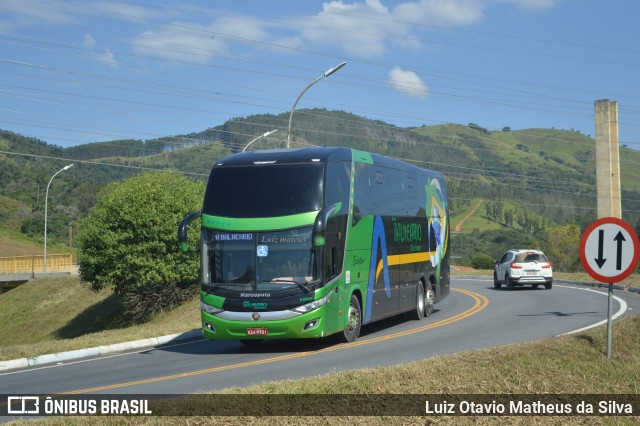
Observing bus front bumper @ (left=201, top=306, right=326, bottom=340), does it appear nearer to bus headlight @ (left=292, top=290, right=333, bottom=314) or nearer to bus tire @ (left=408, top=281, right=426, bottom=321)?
bus headlight @ (left=292, top=290, right=333, bottom=314)

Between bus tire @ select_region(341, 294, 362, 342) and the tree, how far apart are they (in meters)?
21.9

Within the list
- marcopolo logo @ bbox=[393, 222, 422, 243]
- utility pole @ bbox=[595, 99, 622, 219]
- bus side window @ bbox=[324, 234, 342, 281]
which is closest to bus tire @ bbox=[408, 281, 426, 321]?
marcopolo logo @ bbox=[393, 222, 422, 243]

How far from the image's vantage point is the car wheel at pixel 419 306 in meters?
23.8

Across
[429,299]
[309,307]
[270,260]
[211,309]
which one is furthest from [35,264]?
[309,307]

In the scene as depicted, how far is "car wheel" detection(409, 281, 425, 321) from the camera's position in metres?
23.8

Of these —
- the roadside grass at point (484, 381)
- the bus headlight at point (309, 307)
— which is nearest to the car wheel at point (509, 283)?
the bus headlight at point (309, 307)

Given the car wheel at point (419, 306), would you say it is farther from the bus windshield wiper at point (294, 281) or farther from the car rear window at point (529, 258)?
the car rear window at point (529, 258)

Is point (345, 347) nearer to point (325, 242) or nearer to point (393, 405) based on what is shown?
point (325, 242)

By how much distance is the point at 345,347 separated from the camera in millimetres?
17875

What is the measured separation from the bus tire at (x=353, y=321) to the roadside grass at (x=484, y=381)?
5.54m

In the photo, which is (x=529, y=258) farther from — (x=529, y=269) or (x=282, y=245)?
(x=282, y=245)

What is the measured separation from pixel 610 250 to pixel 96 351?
1221 cm

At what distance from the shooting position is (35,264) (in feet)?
225

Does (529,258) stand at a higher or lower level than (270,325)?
higher
